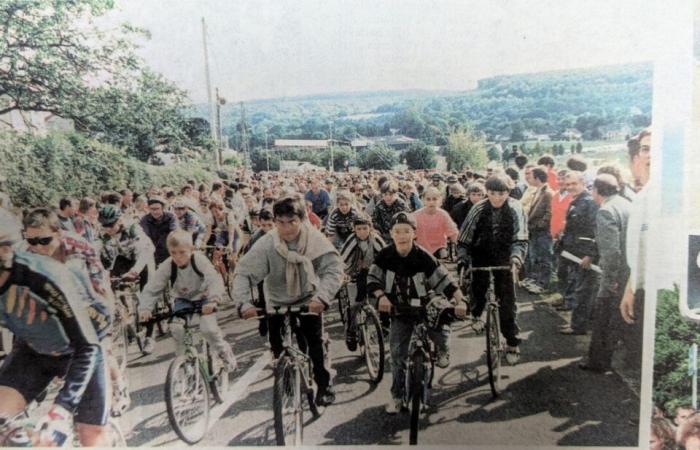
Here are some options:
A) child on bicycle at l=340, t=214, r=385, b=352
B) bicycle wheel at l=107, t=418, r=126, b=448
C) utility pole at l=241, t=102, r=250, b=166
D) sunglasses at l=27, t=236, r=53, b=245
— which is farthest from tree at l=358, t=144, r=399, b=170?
bicycle wheel at l=107, t=418, r=126, b=448

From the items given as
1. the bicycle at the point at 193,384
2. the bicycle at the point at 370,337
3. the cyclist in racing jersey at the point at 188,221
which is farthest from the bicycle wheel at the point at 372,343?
the cyclist in racing jersey at the point at 188,221

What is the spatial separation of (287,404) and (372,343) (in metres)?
0.68

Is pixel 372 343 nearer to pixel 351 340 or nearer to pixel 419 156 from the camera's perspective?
pixel 351 340

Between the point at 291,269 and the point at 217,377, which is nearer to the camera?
the point at 291,269

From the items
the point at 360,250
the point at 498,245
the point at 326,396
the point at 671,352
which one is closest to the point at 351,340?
the point at 326,396

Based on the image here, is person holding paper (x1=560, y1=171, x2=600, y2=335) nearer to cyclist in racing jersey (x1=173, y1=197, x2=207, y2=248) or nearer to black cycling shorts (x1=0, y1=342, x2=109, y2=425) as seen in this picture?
cyclist in racing jersey (x1=173, y1=197, x2=207, y2=248)

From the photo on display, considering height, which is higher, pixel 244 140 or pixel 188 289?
pixel 244 140

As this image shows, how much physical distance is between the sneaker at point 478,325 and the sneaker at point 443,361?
246 millimetres

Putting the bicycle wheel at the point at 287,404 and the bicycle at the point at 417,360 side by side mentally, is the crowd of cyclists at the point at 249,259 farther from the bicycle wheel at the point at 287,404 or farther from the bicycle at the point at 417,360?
the bicycle wheel at the point at 287,404

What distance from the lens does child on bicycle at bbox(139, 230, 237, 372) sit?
4.20m

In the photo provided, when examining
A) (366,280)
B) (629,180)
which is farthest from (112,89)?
(629,180)

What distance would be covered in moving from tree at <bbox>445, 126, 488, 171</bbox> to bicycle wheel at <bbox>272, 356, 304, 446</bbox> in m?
1.67

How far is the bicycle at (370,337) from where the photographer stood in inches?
167

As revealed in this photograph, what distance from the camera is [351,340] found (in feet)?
14.4
